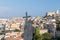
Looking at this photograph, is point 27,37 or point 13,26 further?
point 13,26

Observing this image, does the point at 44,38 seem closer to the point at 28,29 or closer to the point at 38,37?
the point at 38,37

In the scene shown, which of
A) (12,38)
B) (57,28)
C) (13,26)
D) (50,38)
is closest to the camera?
(50,38)

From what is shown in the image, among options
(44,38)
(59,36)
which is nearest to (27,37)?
(44,38)

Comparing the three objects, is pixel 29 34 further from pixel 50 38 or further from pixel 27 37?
pixel 50 38

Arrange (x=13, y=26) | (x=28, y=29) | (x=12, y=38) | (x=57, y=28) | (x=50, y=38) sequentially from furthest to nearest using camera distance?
(x=13, y=26), (x=57, y=28), (x=12, y=38), (x=50, y=38), (x=28, y=29)

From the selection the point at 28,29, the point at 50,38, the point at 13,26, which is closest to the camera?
the point at 28,29

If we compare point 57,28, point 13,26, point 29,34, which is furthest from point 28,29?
point 13,26

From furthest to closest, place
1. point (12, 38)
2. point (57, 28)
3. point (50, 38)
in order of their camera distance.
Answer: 1. point (57, 28)
2. point (12, 38)
3. point (50, 38)

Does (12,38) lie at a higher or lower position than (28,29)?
lower

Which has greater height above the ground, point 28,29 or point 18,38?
point 28,29
